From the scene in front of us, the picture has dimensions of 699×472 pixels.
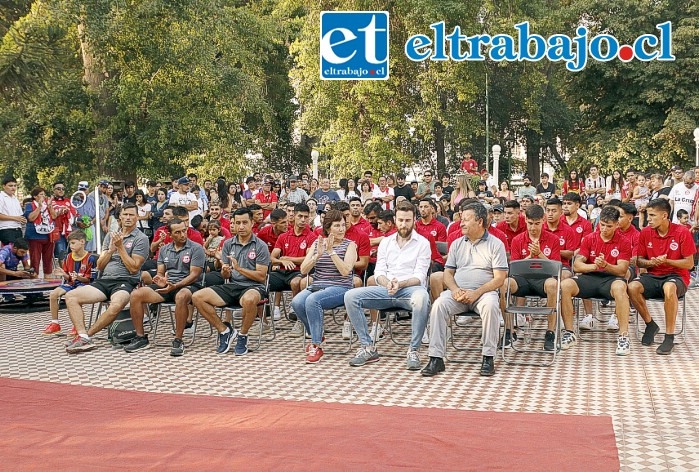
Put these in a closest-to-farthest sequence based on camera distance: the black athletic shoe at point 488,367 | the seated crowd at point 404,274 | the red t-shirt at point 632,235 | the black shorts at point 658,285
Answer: the black athletic shoe at point 488,367, the seated crowd at point 404,274, the black shorts at point 658,285, the red t-shirt at point 632,235

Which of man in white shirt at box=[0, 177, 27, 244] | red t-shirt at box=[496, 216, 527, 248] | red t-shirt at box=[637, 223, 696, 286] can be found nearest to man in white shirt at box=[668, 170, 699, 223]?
red t-shirt at box=[496, 216, 527, 248]

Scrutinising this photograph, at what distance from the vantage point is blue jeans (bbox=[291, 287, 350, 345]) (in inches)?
309

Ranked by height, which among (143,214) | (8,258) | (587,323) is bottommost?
(587,323)

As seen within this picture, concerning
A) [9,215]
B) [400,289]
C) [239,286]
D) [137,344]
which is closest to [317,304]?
[400,289]

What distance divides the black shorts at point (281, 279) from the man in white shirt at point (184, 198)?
173 inches

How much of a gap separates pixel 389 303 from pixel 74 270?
3.83 meters

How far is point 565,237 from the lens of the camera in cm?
880

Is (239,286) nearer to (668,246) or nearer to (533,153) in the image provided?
(668,246)

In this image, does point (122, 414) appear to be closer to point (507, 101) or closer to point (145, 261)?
point (145, 261)

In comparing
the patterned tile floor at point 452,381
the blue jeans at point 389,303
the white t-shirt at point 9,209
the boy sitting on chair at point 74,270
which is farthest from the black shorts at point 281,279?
the white t-shirt at point 9,209

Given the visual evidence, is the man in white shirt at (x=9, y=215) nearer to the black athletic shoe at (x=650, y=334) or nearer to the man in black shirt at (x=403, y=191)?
the man in black shirt at (x=403, y=191)

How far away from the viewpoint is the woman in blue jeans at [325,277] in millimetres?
7871

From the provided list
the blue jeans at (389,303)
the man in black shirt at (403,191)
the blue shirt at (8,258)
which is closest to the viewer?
the blue jeans at (389,303)

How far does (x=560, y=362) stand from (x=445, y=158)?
25338mm
